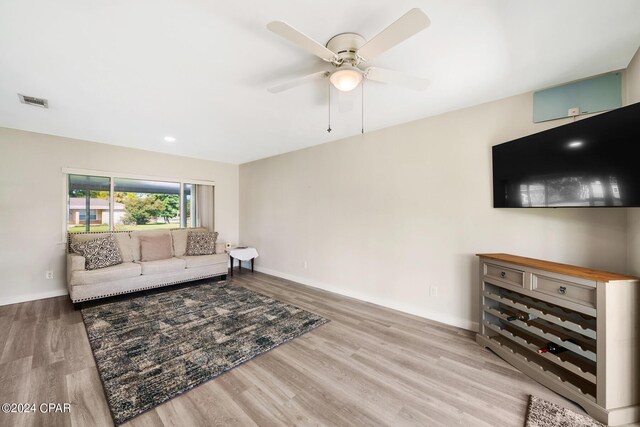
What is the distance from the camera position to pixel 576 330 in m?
1.71

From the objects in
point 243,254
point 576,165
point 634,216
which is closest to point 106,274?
point 243,254

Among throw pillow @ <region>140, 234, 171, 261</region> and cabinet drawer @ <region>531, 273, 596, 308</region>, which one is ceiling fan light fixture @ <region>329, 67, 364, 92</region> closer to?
cabinet drawer @ <region>531, 273, 596, 308</region>

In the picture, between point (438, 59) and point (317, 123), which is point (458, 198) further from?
point (317, 123)

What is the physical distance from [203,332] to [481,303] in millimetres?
2846

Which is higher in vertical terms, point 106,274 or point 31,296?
point 106,274

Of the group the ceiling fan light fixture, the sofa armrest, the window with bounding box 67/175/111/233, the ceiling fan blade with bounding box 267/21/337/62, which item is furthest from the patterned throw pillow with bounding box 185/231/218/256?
the ceiling fan blade with bounding box 267/21/337/62

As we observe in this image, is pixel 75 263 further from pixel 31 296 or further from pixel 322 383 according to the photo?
pixel 322 383

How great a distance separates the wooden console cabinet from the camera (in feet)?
5.00

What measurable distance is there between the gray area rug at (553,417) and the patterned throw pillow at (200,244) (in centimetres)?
468

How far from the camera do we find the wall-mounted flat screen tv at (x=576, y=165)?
1.53 metres

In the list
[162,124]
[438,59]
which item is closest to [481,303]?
[438,59]

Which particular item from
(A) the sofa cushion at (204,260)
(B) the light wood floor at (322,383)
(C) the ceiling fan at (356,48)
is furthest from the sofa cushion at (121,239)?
(C) the ceiling fan at (356,48)

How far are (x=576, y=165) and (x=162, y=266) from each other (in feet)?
16.6

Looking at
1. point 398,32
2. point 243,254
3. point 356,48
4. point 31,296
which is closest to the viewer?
point 398,32
